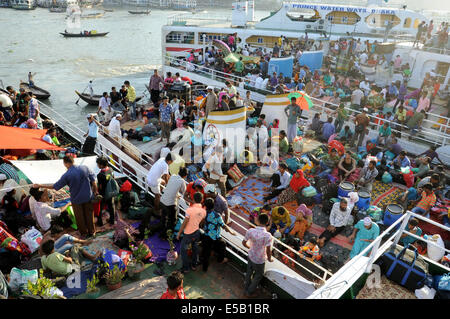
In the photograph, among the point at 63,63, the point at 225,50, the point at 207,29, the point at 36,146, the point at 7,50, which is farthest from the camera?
the point at 7,50

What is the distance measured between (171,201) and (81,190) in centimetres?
162

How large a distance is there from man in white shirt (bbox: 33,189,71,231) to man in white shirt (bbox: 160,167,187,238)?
2.07m

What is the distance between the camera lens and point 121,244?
244 inches

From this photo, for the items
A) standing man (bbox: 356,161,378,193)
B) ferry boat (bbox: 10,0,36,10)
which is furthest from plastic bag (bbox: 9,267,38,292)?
ferry boat (bbox: 10,0,36,10)

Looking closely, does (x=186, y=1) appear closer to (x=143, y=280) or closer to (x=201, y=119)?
(x=201, y=119)

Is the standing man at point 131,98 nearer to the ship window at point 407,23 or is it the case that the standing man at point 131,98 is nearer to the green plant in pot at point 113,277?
the green plant in pot at point 113,277

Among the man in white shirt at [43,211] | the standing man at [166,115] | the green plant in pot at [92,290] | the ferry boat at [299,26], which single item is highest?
the ferry boat at [299,26]

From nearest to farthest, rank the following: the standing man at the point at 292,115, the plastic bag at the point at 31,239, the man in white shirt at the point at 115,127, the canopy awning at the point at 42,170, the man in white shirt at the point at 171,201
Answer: the plastic bag at the point at 31,239 → the man in white shirt at the point at 171,201 → the canopy awning at the point at 42,170 → the man in white shirt at the point at 115,127 → the standing man at the point at 292,115

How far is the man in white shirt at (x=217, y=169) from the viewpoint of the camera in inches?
329

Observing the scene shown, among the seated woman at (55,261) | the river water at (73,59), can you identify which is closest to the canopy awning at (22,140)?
the seated woman at (55,261)

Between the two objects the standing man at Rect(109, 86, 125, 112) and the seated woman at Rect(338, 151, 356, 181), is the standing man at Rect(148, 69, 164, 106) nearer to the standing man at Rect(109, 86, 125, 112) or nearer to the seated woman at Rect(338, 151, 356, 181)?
the standing man at Rect(109, 86, 125, 112)

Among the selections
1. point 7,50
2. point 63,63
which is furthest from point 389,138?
point 7,50

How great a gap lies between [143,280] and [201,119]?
6.72 metres

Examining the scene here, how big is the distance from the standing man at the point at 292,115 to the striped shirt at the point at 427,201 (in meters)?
4.78
